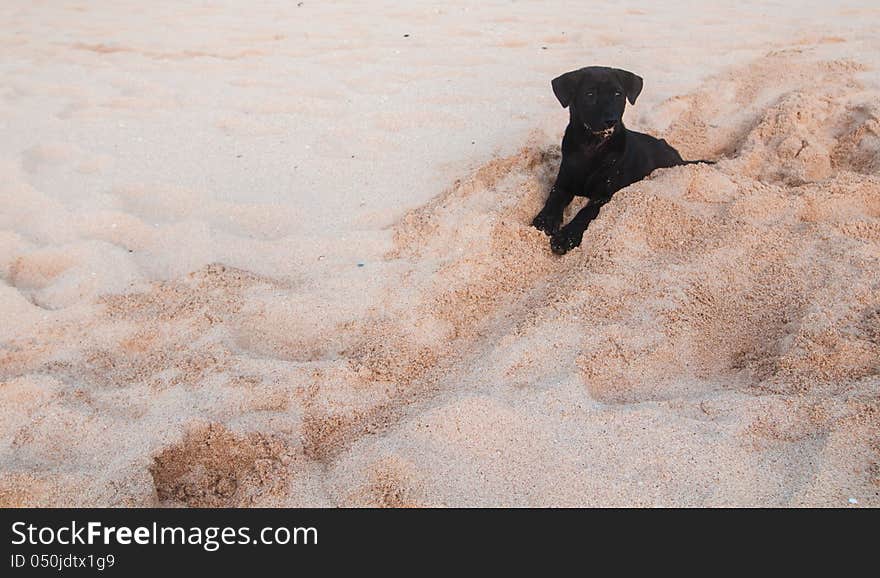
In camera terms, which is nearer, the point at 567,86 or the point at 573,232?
the point at 573,232

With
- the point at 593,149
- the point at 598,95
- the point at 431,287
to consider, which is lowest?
the point at 431,287

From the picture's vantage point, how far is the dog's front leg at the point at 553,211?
123 inches

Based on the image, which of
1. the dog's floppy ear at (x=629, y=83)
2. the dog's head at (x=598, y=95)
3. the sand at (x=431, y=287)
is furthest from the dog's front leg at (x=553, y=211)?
the dog's floppy ear at (x=629, y=83)

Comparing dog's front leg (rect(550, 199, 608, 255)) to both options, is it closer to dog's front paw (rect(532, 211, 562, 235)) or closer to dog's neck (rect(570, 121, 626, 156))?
dog's front paw (rect(532, 211, 562, 235))

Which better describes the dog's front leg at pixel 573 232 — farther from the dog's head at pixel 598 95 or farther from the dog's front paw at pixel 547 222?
the dog's head at pixel 598 95

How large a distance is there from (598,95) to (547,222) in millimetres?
597

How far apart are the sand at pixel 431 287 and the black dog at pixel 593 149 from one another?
0.50 feet

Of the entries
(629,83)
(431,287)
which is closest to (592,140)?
(629,83)

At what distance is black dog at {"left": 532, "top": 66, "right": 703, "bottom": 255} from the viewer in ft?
10.4

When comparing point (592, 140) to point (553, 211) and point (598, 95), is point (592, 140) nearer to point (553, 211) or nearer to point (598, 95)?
point (598, 95)

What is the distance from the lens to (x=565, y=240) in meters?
2.98

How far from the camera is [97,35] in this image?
6.00 meters
